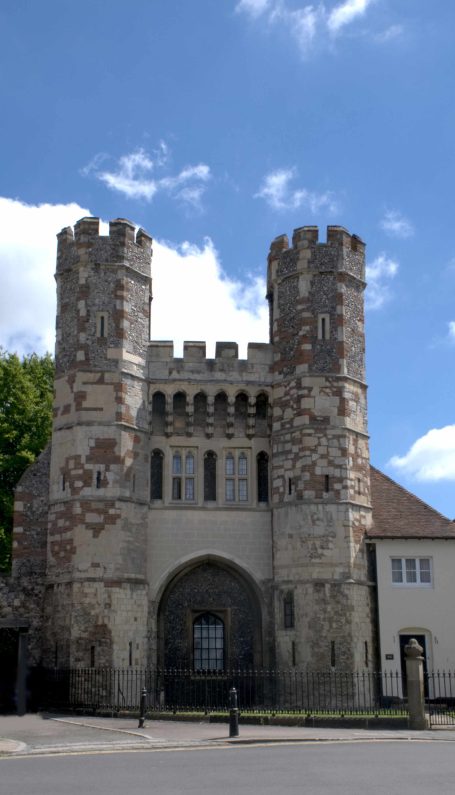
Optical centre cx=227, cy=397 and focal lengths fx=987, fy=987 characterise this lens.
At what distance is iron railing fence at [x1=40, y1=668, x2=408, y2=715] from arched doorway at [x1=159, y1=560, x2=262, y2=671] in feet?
1.82

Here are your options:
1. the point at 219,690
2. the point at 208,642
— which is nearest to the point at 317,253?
the point at 208,642

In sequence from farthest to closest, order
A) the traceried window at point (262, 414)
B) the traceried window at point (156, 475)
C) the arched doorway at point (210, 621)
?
the traceried window at point (262, 414)
the traceried window at point (156, 475)
the arched doorway at point (210, 621)

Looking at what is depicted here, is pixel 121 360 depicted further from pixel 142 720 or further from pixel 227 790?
pixel 227 790

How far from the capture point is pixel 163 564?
30297 mm

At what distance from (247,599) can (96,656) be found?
17.3 feet

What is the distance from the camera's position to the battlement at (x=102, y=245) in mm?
31344

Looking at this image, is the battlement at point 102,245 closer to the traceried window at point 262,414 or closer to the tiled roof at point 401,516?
the traceried window at point 262,414

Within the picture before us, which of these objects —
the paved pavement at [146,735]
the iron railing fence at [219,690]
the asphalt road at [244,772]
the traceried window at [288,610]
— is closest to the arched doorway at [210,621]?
the iron railing fence at [219,690]

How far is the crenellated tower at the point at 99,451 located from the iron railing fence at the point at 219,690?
0.57 metres

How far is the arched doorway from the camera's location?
99.2 ft

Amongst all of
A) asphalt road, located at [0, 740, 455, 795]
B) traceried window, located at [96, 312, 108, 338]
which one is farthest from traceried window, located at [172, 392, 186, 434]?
asphalt road, located at [0, 740, 455, 795]

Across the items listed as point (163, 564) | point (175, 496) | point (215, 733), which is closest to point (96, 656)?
point (163, 564)

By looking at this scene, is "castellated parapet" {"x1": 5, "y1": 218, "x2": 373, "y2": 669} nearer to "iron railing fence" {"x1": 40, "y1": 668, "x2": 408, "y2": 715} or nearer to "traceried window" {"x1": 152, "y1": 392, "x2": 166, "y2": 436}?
"traceried window" {"x1": 152, "y1": 392, "x2": 166, "y2": 436}

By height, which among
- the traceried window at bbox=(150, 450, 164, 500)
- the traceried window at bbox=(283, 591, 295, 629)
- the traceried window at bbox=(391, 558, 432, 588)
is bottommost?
the traceried window at bbox=(283, 591, 295, 629)
